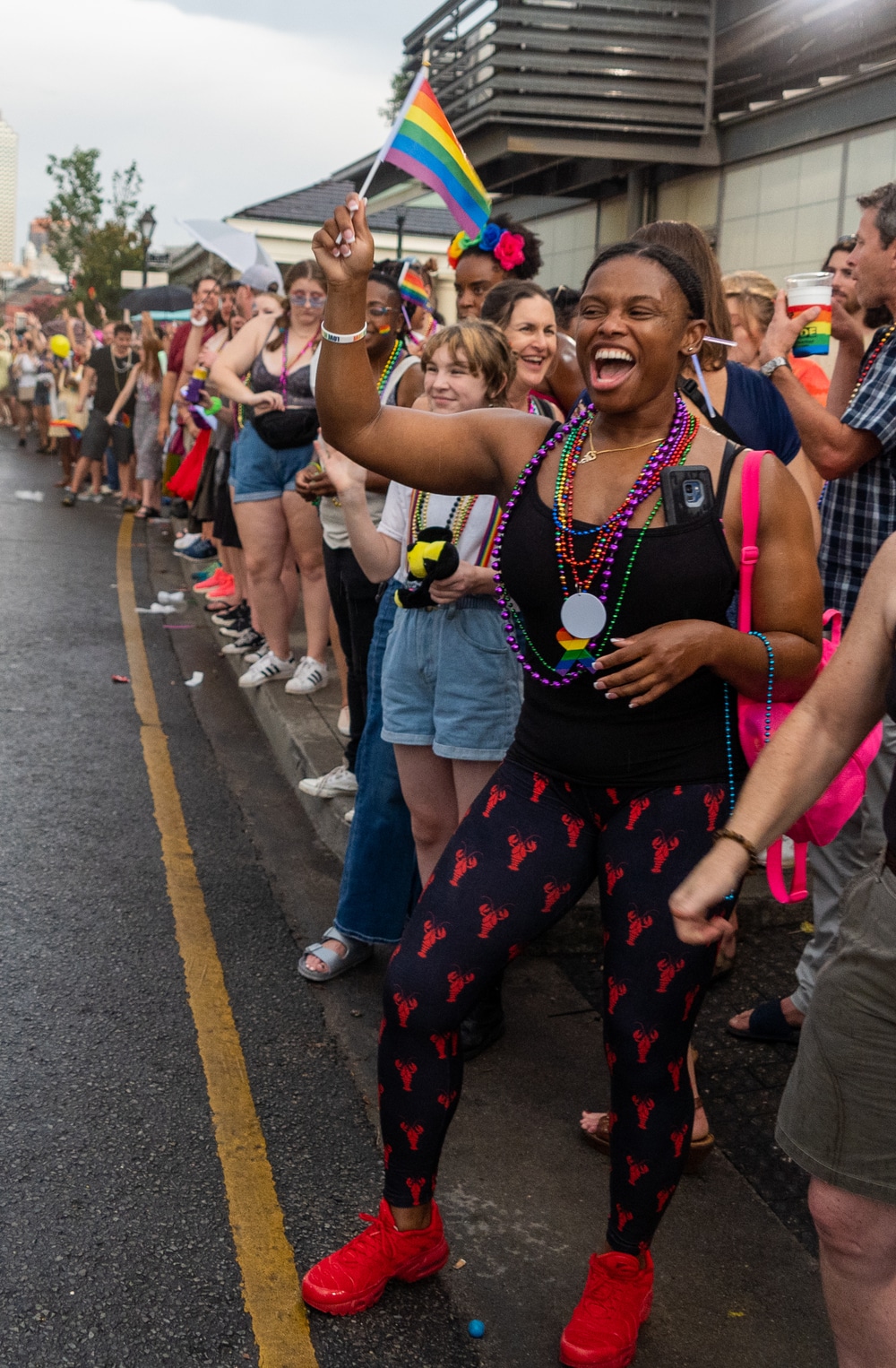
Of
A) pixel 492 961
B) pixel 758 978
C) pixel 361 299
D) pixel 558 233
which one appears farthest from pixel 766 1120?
pixel 558 233

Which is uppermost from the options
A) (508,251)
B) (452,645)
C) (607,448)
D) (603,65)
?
(603,65)

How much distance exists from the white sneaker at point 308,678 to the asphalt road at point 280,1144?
1.46 meters

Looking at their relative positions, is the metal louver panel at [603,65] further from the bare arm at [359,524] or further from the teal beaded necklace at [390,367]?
the bare arm at [359,524]

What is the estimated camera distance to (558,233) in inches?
660

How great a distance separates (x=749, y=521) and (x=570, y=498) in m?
0.35

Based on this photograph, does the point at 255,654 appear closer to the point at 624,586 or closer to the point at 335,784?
the point at 335,784

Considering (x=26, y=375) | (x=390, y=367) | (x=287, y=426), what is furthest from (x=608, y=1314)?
(x=26, y=375)

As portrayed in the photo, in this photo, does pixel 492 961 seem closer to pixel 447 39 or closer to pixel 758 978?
pixel 758 978

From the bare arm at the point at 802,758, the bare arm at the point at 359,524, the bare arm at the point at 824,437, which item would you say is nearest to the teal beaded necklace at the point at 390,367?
the bare arm at the point at 359,524

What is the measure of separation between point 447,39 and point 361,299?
13.5 meters

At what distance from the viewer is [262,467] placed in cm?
713

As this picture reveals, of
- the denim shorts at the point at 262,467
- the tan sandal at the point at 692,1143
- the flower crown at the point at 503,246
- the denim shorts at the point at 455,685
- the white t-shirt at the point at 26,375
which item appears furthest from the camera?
the white t-shirt at the point at 26,375

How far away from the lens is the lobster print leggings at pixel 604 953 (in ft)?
8.30


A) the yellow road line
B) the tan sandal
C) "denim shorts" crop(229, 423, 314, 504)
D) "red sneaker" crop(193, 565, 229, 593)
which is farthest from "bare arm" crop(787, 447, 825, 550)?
"red sneaker" crop(193, 565, 229, 593)
